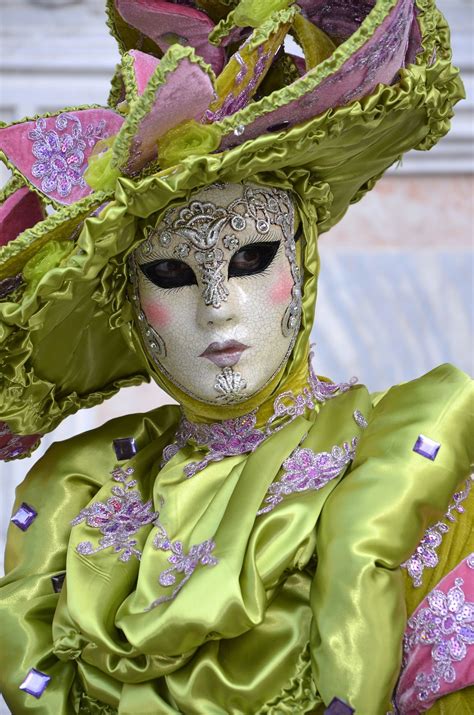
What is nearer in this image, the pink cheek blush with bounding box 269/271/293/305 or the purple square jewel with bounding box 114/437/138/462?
the pink cheek blush with bounding box 269/271/293/305

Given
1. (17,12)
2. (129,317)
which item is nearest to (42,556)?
(129,317)

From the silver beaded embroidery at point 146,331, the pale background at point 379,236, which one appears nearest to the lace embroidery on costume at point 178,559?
the silver beaded embroidery at point 146,331

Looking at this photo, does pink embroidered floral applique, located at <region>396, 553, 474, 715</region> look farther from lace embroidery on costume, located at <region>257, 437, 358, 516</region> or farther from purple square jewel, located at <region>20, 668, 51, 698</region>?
purple square jewel, located at <region>20, 668, 51, 698</region>

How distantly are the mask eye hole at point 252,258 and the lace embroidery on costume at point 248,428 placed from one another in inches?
6.6

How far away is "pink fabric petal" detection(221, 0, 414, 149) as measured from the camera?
4.85 ft

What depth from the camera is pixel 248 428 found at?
167 centimetres

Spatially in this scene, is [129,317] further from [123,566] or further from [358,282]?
[358,282]

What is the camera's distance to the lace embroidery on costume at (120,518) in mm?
1647

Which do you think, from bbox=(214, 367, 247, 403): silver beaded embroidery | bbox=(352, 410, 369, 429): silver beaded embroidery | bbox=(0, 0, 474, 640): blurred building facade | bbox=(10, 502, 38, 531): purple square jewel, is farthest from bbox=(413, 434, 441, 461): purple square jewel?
bbox=(0, 0, 474, 640): blurred building facade

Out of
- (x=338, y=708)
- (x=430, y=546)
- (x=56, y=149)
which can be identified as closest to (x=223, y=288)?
(x=56, y=149)

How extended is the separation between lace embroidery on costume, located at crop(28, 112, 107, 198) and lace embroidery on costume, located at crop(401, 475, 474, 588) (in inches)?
23.2

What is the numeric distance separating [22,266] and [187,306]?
201 mm

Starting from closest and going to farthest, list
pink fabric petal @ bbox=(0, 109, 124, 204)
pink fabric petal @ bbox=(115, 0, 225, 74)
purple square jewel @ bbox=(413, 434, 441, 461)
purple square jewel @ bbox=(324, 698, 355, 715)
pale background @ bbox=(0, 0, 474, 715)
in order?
purple square jewel @ bbox=(324, 698, 355, 715) < purple square jewel @ bbox=(413, 434, 441, 461) < pink fabric petal @ bbox=(0, 109, 124, 204) < pink fabric petal @ bbox=(115, 0, 225, 74) < pale background @ bbox=(0, 0, 474, 715)

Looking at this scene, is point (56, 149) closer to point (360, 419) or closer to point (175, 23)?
point (175, 23)
